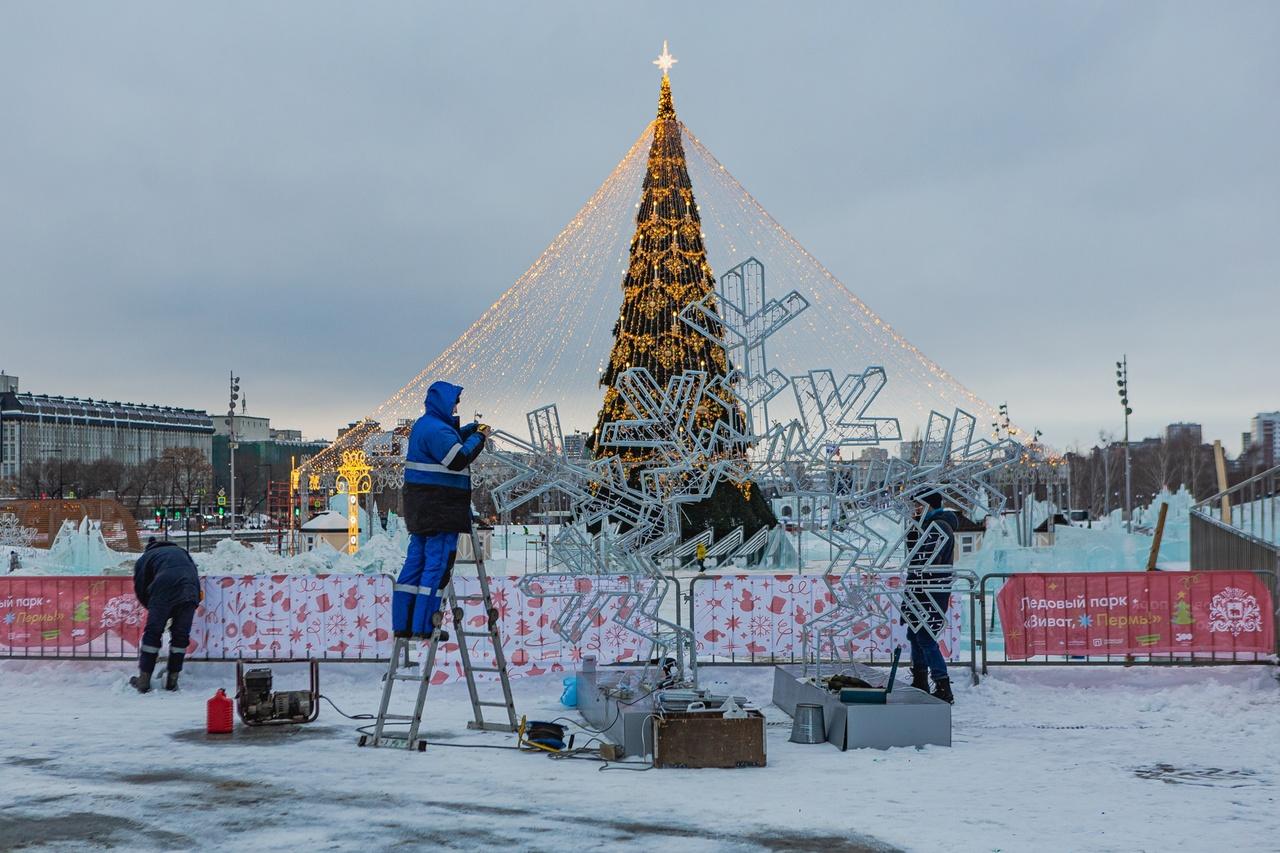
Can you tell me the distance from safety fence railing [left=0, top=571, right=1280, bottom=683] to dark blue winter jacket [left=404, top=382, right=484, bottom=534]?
2.60 m

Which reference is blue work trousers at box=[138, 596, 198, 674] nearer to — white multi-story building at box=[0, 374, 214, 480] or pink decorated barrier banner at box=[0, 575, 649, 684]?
pink decorated barrier banner at box=[0, 575, 649, 684]

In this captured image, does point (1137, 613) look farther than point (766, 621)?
No

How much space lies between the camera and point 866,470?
30.8 feet

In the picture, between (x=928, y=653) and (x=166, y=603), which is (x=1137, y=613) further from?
(x=166, y=603)

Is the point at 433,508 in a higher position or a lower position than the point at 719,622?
higher

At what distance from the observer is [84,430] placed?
142 meters

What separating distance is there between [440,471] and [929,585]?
4.24m

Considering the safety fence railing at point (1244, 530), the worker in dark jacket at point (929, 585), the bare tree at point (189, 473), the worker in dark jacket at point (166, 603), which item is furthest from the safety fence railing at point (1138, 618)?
the bare tree at point (189, 473)

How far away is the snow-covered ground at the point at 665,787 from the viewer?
6508 millimetres

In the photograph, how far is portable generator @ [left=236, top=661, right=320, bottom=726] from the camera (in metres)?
9.77

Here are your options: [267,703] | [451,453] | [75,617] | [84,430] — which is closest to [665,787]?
[451,453]

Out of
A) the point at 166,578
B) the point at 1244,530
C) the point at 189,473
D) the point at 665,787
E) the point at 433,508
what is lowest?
the point at 665,787

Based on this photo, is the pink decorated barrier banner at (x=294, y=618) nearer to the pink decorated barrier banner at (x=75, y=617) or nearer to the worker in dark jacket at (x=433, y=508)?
the pink decorated barrier banner at (x=75, y=617)

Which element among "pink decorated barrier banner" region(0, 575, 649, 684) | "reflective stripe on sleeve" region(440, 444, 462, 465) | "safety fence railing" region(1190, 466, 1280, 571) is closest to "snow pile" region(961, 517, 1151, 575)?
"safety fence railing" region(1190, 466, 1280, 571)
